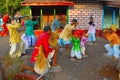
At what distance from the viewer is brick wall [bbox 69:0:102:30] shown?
17.8 meters

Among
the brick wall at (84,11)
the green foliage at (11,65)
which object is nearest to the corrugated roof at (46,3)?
the brick wall at (84,11)

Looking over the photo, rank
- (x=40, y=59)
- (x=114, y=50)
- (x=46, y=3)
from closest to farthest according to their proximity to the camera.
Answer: (x=40, y=59), (x=114, y=50), (x=46, y=3)

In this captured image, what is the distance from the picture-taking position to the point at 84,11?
58.5 ft

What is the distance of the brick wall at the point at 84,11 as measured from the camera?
1778 centimetres

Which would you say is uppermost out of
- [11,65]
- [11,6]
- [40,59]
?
[11,6]

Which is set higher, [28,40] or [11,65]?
[28,40]

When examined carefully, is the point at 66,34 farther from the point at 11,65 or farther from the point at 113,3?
the point at 11,65

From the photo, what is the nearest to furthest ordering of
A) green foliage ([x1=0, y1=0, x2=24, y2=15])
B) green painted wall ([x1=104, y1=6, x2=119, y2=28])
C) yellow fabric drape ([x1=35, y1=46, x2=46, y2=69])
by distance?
yellow fabric drape ([x1=35, y1=46, x2=46, y2=69])
green painted wall ([x1=104, y1=6, x2=119, y2=28])
green foliage ([x1=0, y1=0, x2=24, y2=15])

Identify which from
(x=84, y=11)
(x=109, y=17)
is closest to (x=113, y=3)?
(x=84, y=11)


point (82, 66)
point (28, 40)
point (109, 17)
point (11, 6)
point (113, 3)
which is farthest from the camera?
point (11, 6)

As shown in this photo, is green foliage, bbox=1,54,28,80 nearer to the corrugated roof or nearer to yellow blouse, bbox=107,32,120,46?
yellow blouse, bbox=107,32,120,46

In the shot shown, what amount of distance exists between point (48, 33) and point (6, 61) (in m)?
2.26

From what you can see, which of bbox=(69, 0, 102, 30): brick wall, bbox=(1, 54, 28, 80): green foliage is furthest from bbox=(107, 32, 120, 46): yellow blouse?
bbox=(69, 0, 102, 30): brick wall

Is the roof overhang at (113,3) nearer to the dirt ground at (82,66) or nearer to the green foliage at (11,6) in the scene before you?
the dirt ground at (82,66)
